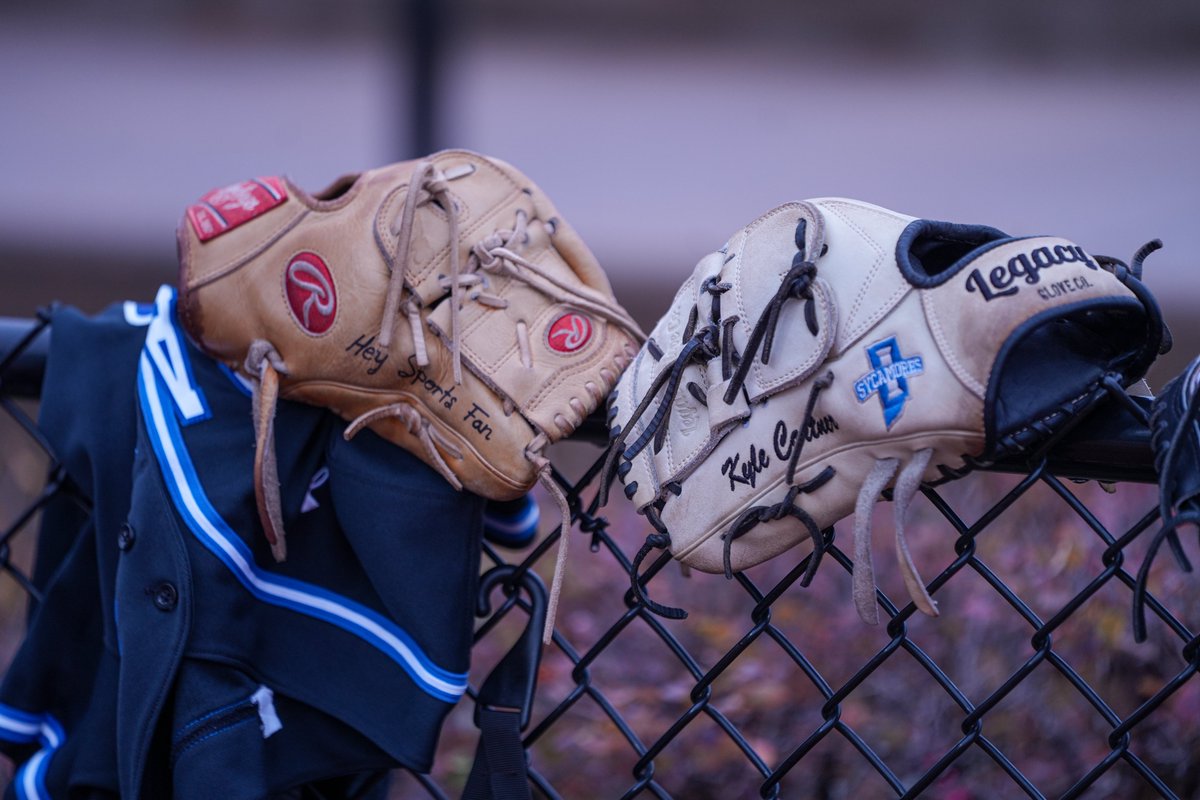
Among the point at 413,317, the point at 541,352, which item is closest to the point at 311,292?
the point at 413,317

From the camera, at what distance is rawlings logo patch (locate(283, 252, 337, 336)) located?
95 cm

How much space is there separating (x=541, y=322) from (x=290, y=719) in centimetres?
45

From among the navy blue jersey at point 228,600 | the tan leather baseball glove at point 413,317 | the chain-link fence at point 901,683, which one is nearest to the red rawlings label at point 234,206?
the tan leather baseball glove at point 413,317

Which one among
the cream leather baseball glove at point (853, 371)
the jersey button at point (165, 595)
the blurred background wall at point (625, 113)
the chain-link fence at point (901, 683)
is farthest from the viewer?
the blurred background wall at point (625, 113)

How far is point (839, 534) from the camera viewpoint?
7.38 feet

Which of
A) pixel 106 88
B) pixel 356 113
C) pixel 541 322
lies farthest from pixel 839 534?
pixel 106 88

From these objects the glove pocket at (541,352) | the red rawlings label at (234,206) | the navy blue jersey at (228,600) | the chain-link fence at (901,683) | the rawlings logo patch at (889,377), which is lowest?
the chain-link fence at (901,683)

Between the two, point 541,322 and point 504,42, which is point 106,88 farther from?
point 541,322

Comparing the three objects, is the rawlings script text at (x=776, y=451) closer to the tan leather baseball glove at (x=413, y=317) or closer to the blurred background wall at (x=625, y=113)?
the tan leather baseball glove at (x=413, y=317)

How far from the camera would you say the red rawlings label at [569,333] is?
96cm

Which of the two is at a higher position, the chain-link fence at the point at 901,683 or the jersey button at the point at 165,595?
the jersey button at the point at 165,595

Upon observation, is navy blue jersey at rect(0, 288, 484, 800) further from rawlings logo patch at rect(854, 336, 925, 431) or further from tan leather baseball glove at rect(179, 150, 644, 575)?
rawlings logo patch at rect(854, 336, 925, 431)

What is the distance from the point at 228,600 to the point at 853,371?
0.60 metres

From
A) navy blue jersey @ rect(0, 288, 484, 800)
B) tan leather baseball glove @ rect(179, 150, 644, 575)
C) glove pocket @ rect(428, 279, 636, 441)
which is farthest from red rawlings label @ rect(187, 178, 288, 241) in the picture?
glove pocket @ rect(428, 279, 636, 441)
